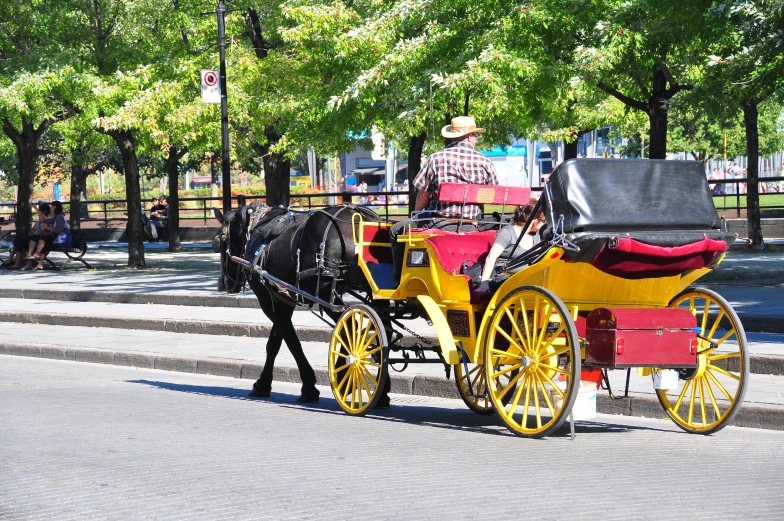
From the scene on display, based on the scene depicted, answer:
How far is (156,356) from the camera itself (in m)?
13.0

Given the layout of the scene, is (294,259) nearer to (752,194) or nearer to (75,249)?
(752,194)

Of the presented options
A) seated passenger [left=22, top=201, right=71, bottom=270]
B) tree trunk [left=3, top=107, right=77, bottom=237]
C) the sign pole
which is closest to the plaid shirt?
the sign pole

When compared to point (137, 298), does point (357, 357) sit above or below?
above

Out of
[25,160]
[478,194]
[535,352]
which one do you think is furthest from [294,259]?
[25,160]

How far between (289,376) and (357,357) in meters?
3.11

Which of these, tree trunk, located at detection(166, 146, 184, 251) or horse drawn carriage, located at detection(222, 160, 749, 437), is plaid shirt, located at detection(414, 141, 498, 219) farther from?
tree trunk, located at detection(166, 146, 184, 251)

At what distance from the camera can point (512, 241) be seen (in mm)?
8148

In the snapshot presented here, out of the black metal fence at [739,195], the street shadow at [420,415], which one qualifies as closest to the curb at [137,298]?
the street shadow at [420,415]

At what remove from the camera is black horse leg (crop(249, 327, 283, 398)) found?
34.3 feet

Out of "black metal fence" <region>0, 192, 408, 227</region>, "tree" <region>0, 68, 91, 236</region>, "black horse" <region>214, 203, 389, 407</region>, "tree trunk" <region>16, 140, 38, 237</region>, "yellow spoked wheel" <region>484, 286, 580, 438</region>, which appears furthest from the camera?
"black metal fence" <region>0, 192, 408, 227</region>

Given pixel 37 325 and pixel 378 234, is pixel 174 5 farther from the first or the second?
pixel 378 234

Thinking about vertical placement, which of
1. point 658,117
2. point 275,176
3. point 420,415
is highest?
point 658,117

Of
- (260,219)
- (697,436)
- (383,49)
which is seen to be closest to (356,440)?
(697,436)

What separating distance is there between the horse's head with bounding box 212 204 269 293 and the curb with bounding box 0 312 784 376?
2.01m
